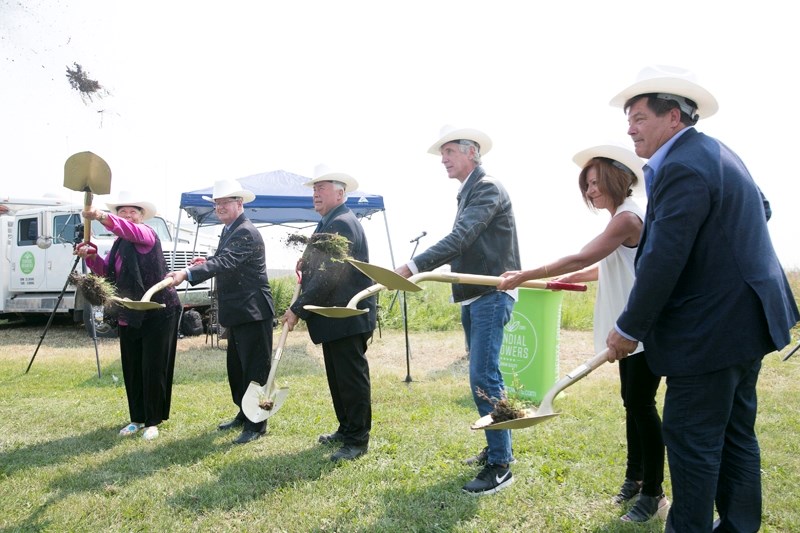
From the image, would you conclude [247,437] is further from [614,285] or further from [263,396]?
[614,285]

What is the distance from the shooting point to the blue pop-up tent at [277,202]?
9.77 meters

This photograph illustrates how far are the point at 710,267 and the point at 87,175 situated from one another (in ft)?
14.5

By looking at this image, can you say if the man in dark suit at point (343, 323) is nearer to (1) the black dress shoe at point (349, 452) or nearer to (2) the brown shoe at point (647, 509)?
(1) the black dress shoe at point (349, 452)

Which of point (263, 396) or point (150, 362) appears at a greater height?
point (150, 362)

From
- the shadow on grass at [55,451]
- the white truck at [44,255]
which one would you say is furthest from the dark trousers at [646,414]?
the white truck at [44,255]

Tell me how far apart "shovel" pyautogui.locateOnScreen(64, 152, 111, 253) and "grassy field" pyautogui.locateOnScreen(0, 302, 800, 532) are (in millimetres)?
1881

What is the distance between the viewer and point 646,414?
3021 mm

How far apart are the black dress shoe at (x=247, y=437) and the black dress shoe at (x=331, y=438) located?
23.2 inches

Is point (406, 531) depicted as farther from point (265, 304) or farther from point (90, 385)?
point (90, 385)

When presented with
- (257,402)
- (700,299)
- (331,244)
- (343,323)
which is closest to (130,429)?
(257,402)

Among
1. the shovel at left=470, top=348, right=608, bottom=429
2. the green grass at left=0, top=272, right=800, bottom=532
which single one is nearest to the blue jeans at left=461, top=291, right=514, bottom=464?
the green grass at left=0, top=272, right=800, bottom=532

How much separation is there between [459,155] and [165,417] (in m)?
3.60

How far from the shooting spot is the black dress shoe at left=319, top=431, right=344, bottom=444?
4.46 meters

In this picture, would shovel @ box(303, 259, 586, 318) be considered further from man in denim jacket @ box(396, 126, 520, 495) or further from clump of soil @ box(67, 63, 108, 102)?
clump of soil @ box(67, 63, 108, 102)
